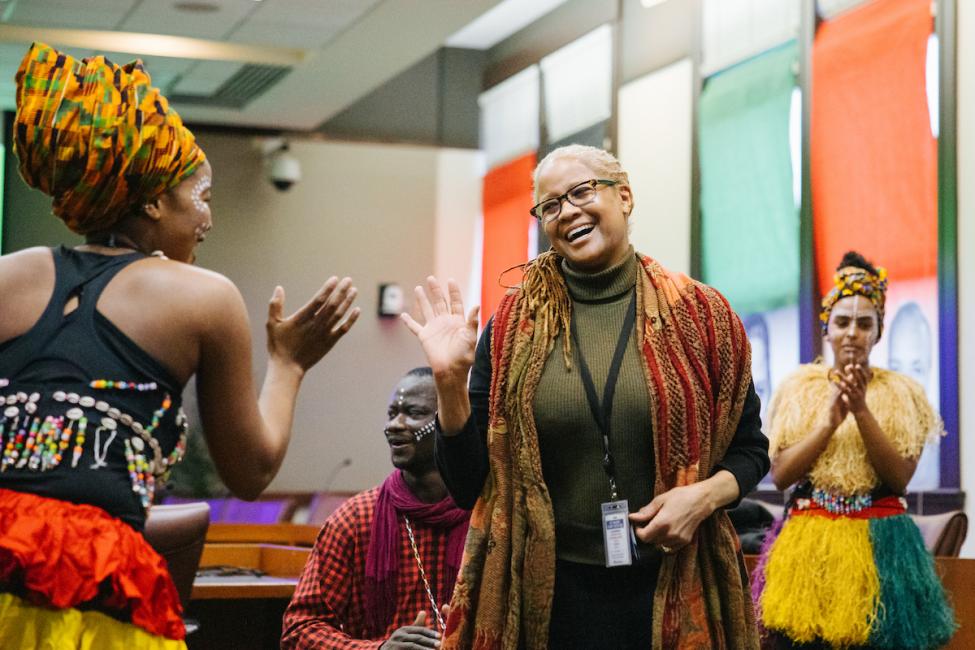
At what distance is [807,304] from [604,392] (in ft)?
15.2

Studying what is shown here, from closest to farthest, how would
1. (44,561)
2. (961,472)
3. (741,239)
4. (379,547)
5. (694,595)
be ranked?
(44,561), (694,595), (379,547), (961,472), (741,239)

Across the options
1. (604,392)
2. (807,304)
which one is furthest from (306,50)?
(604,392)

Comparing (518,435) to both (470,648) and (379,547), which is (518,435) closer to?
(470,648)

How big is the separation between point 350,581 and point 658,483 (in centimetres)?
91

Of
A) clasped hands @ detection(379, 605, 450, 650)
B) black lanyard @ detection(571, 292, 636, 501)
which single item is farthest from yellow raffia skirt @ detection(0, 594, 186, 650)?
clasped hands @ detection(379, 605, 450, 650)

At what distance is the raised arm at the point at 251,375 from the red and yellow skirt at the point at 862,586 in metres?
2.14

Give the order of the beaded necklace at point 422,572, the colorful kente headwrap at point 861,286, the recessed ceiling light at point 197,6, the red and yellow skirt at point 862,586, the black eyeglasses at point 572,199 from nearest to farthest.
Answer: the black eyeglasses at point 572,199
the beaded necklace at point 422,572
the red and yellow skirt at point 862,586
the colorful kente headwrap at point 861,286
the recessed ceiling light at point 197,6

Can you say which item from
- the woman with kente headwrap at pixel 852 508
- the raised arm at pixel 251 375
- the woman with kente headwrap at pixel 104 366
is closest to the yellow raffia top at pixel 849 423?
the woman with kente headwrap at pixel 852 508

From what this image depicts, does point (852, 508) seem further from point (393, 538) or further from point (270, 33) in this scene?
point (270, 33)

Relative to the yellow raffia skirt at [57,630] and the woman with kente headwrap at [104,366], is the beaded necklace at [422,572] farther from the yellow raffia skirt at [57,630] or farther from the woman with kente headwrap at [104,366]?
the yellow raffia skirt at [57,630]

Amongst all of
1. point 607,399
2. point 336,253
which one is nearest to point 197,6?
point 336,253

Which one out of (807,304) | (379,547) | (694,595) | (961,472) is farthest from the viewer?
(807,304)

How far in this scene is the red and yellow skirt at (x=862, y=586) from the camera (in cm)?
354

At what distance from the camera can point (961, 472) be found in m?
5.57
